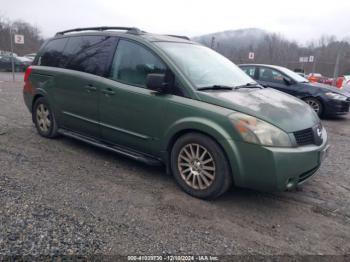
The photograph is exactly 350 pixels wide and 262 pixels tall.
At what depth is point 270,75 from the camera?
9.31m

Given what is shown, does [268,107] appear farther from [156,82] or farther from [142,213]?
[142,213]

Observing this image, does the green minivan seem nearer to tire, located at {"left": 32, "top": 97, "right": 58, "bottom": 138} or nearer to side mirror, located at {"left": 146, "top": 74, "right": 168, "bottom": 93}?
side mirror, located at {"left": 146, "top": 74, "right": 168, "bottom": 93}

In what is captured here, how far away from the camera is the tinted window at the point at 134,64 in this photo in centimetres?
396

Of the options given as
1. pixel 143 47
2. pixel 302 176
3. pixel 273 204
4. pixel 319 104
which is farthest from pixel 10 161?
pixel 319 104

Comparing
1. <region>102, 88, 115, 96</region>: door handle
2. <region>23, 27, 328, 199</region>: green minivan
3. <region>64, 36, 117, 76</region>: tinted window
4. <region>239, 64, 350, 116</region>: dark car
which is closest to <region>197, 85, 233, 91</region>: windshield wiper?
<region>23, 27, 328, 199</region>: green minivan

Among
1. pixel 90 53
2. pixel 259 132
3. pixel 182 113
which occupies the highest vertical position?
pixel 90 53

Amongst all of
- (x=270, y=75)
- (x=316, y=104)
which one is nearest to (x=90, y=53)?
(x=270, y=75)

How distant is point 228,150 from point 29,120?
5175 mm

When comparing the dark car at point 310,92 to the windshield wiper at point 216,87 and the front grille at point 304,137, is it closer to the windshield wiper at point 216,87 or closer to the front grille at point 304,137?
the windshield wiper at point 216,87

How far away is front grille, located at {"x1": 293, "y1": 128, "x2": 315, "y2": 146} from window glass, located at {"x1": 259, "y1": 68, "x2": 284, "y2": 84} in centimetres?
600

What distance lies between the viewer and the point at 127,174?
4.18 m

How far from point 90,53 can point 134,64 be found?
93 cm

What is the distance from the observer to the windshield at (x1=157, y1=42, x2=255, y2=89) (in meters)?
3.83

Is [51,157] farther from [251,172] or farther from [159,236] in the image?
[251,172]
